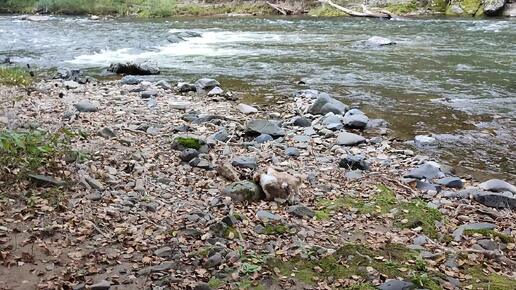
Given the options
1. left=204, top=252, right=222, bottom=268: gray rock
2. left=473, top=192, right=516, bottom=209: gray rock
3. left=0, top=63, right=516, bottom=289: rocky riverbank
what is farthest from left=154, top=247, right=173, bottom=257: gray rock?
left=473, top=192, right=516, bottom=209: gray rock

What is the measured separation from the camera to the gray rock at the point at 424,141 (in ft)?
23.5

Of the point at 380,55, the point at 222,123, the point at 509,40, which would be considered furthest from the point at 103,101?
the point at 509,40

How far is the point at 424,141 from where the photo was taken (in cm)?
721

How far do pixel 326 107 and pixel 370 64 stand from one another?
4.87m

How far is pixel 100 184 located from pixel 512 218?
400 centimetres

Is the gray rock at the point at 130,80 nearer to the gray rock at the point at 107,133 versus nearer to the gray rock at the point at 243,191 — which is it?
the gray rock at the point at 107,133

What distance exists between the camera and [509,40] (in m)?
16.3

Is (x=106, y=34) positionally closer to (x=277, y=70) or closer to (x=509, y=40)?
(x=277, y=70)

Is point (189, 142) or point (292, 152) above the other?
point (189, 142)

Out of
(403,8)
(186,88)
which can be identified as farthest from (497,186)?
(403,8)

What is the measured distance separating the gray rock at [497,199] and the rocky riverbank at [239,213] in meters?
0.01

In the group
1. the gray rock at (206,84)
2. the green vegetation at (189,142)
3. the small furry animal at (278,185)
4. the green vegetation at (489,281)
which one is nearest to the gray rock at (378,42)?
the gray rock at (206,84)

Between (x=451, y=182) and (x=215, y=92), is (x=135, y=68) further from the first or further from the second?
(x=451, y=182)

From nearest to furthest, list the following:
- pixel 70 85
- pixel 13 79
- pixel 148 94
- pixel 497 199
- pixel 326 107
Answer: pixel 497 199
pixel 326 107
pixel 148 94
pixel 13 79
pixel 70 85
